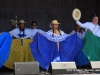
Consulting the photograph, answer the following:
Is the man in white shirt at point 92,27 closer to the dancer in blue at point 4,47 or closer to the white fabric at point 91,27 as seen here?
the white fabric at point 91,27

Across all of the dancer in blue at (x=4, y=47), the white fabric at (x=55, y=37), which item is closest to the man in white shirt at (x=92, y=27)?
the white fabric at (x=55, y=37)

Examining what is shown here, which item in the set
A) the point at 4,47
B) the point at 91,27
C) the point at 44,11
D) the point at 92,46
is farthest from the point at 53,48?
the point at 44,11

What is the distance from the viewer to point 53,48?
357 inches

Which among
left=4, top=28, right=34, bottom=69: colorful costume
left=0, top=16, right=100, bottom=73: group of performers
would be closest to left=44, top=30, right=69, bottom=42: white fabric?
left=0, top=16, right=100, bottom=73: group of performers

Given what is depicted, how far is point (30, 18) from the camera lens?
13305 mm

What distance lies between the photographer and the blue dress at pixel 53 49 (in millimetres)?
9008

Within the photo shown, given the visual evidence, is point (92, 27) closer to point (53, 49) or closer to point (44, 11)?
point (53, 49)

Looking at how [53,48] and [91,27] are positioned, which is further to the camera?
[91,27]

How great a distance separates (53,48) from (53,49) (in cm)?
3

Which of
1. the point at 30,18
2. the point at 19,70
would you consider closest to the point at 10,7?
the point at 30,18

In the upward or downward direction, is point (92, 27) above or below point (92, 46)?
above

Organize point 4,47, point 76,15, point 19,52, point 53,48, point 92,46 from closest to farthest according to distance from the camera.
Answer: point 4,47 < point 53,48 < point 19,52 < point 92,46 < point 76,15

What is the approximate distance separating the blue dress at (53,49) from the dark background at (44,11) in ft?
13.7

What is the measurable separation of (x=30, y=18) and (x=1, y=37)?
15.6ft
